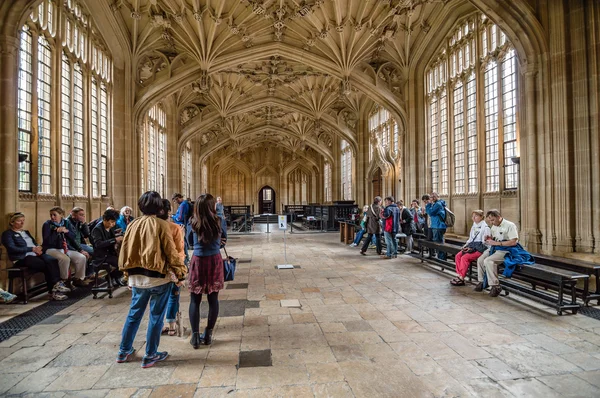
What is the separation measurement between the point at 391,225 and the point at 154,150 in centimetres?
1204

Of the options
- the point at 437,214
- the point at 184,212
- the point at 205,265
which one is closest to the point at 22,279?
the point at 184,212

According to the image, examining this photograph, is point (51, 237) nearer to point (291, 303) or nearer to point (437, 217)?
point (291, 303)

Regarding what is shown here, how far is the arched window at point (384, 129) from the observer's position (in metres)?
16.5

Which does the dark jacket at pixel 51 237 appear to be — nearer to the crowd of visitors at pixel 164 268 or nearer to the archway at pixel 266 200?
the crowd of visitors at pixel 164 268

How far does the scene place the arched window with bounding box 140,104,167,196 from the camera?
47.6 feet

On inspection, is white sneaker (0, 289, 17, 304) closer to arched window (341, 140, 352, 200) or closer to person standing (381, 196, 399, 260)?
person standing (381, 196, 399, 260)

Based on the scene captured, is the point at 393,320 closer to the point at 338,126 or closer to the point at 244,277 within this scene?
the point at 244,277

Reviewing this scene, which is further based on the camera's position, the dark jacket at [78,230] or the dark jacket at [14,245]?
the dark jacket at [78,230]

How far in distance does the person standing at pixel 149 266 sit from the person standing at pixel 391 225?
6.24 meters

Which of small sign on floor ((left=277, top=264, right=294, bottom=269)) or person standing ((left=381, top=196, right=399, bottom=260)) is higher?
person standing ((left=381, top=196, right=399, bottom=260))

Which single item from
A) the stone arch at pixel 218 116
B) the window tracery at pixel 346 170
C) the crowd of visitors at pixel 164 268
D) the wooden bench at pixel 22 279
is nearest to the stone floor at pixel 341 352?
the crowd of visitors at pixel 164 268

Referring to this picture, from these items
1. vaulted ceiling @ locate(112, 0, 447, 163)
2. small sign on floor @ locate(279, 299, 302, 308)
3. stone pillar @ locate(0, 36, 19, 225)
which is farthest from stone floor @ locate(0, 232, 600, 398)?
vaulted ceiling @ locate(112, 0, 447, 163)

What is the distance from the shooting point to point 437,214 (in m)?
7.82

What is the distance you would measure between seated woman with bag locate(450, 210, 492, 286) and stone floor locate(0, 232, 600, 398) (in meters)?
0.59
